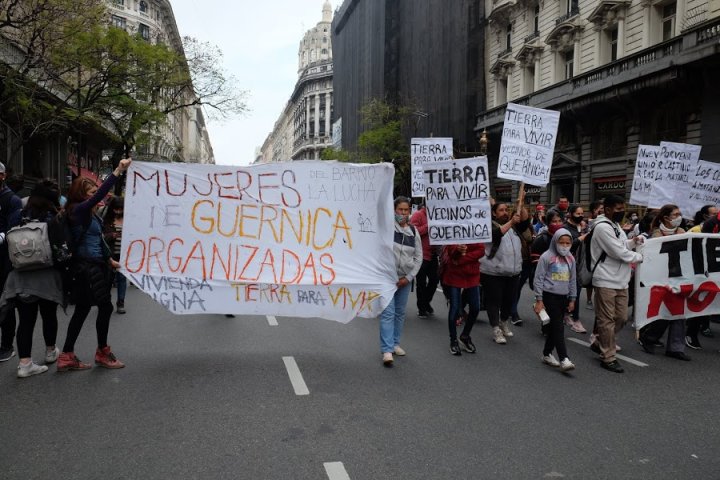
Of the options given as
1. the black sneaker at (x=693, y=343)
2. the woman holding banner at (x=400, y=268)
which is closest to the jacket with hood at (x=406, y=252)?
the woman holding banner at (x=400, y=268)

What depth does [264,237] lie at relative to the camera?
6328 mm

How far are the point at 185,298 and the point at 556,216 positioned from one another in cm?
554

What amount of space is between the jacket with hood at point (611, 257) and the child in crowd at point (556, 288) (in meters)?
0.28

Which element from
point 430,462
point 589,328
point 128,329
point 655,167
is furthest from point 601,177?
point 430,462

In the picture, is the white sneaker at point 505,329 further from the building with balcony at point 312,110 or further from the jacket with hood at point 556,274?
the building with balcony at point 312,110

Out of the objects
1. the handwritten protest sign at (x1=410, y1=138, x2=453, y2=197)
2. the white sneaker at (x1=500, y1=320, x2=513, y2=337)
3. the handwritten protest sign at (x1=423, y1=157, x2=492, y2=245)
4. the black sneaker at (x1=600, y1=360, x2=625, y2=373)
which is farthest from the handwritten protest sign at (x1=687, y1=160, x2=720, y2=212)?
→ the handwritten protest sign at (x1=423, y1=157, x2=492, y2=245)

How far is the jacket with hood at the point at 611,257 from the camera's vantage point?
623 centimetres

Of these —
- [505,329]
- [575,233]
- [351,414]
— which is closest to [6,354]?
[351,414]

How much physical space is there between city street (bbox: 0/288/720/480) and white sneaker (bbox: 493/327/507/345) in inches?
7.1

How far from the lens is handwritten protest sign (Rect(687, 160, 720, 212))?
1002 centimetres

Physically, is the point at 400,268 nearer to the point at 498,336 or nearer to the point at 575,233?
the point at 498,336

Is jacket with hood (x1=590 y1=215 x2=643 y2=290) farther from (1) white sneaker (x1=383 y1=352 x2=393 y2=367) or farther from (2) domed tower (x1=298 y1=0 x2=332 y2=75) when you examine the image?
(2) domed tower (x1=298 y1=0 x2=332 y2=75)

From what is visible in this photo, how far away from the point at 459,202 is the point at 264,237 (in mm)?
2244

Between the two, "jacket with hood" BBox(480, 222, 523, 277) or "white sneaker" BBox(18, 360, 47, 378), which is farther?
"jacket with hood" BBox(480, 222, 523, 277)
